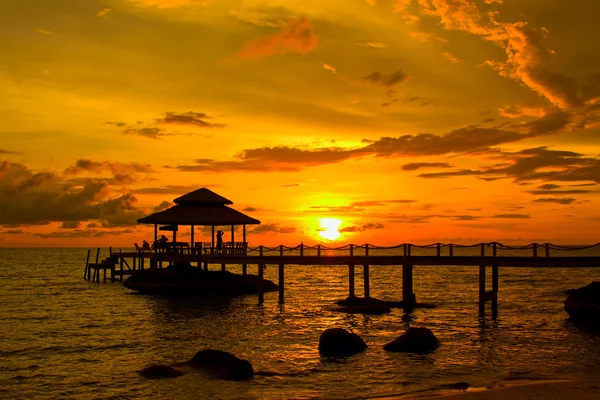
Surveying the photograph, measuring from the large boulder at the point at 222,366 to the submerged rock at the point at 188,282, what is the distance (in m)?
22.6

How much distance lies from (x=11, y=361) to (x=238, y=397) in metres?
11.3

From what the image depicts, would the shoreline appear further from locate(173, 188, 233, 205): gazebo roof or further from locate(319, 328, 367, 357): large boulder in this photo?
locate(173, 188, 233, 205): gazebo roof

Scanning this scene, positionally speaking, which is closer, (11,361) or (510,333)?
(11,361)

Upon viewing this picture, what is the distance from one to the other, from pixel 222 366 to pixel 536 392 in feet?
31.4

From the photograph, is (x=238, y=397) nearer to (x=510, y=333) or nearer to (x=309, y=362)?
(x=309, y=362)

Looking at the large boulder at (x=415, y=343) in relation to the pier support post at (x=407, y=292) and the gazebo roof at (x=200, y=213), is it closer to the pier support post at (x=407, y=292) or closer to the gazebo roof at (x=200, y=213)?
the pier support post at (x=407, y=292)

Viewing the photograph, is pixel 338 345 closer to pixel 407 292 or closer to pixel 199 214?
pixel 407 292

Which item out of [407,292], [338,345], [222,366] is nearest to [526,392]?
[338,345]

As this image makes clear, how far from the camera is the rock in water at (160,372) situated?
61.8 ft

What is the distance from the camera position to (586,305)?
2955cm

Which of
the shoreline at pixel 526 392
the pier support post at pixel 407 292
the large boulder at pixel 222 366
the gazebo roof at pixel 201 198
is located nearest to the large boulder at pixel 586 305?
the pier support post at pixel 407 292

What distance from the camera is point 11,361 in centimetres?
2267

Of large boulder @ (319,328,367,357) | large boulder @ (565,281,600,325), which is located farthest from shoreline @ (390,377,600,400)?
large boulder @ (565,281,600,325)

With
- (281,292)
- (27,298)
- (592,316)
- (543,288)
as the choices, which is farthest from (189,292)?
(543,288)
